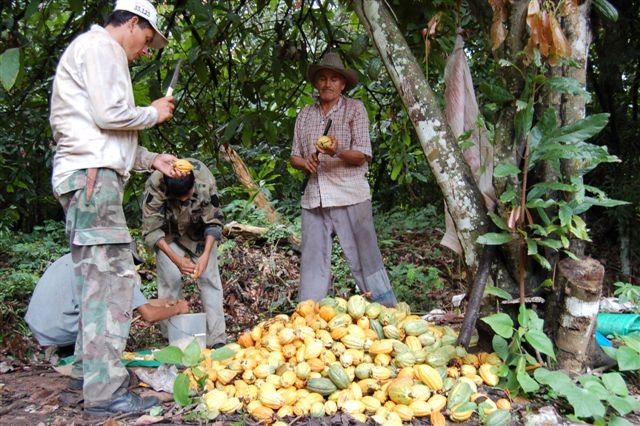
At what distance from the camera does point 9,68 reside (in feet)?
8.41

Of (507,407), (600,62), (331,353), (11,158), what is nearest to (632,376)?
(507,407)

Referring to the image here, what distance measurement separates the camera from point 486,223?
2.78 m

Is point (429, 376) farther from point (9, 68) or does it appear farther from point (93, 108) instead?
point (9, 68)

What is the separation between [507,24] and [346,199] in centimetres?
157

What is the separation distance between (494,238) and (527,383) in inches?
23.5

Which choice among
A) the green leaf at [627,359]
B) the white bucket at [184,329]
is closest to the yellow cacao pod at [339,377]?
the white bucket at [184,329]

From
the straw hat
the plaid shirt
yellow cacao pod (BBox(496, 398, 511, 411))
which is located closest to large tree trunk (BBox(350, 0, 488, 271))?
yellow cacao pod (BBox(496, 398, 511, 411))

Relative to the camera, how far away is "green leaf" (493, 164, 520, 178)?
2455 millimetres

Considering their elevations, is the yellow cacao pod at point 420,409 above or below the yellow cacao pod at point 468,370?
below

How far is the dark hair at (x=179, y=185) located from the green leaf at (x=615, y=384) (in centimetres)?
243

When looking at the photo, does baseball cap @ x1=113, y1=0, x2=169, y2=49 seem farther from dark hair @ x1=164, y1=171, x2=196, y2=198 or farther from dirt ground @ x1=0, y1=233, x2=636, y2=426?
dirt ground @ x1=0, y1=233, x2=636, y2=426

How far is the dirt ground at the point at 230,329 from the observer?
248 centimetres

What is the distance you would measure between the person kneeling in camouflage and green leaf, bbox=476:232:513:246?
6.09ft

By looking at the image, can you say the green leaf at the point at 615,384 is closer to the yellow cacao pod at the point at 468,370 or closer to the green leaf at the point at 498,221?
the yellow cacao pod at the point at 468,370
